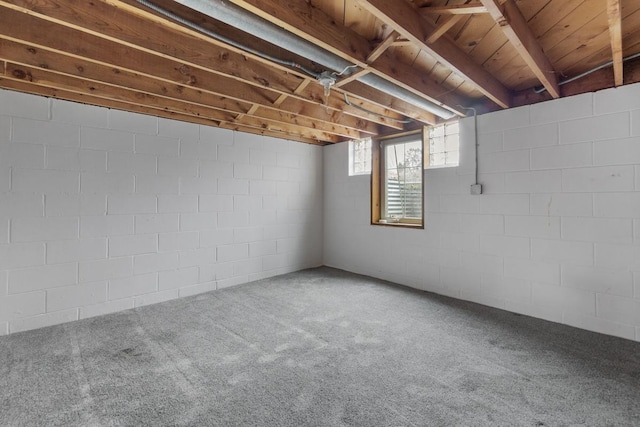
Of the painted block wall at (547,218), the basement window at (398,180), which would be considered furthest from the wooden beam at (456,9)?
the basement window at (398,180)

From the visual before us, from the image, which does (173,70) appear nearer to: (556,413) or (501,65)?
(501,65)

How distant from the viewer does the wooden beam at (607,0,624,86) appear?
4.74ft

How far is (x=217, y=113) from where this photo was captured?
341 centimetres

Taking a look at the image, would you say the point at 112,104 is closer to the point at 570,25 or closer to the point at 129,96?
the point at 129,96

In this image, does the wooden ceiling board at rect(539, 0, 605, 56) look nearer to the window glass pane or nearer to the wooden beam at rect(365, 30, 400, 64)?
the wooden beam at rect(365, 30, 400, 64)

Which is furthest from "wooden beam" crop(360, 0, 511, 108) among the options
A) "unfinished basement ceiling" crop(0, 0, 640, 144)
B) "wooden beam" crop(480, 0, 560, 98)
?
"wooden beam" crop(480, 0, 560, 98)

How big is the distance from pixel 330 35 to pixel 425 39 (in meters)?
0.57

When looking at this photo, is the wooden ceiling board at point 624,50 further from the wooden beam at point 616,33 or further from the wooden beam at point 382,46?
the wooden beam at point 382,46

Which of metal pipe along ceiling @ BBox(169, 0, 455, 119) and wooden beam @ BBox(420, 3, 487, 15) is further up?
wooden beam @ BBox(420, 3, 487, 15)

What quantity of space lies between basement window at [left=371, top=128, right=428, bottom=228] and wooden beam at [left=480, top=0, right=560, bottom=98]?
4.86ft

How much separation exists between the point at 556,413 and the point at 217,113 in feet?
12.3

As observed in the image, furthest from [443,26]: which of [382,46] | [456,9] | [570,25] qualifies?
[570,25]

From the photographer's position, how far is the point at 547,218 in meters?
2.75

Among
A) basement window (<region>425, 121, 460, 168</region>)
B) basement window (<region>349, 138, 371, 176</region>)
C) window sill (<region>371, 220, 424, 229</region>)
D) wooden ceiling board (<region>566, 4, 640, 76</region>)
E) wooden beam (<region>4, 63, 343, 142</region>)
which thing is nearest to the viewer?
wooden ceiling board (<region>566, 4, 640, 76</region>)
